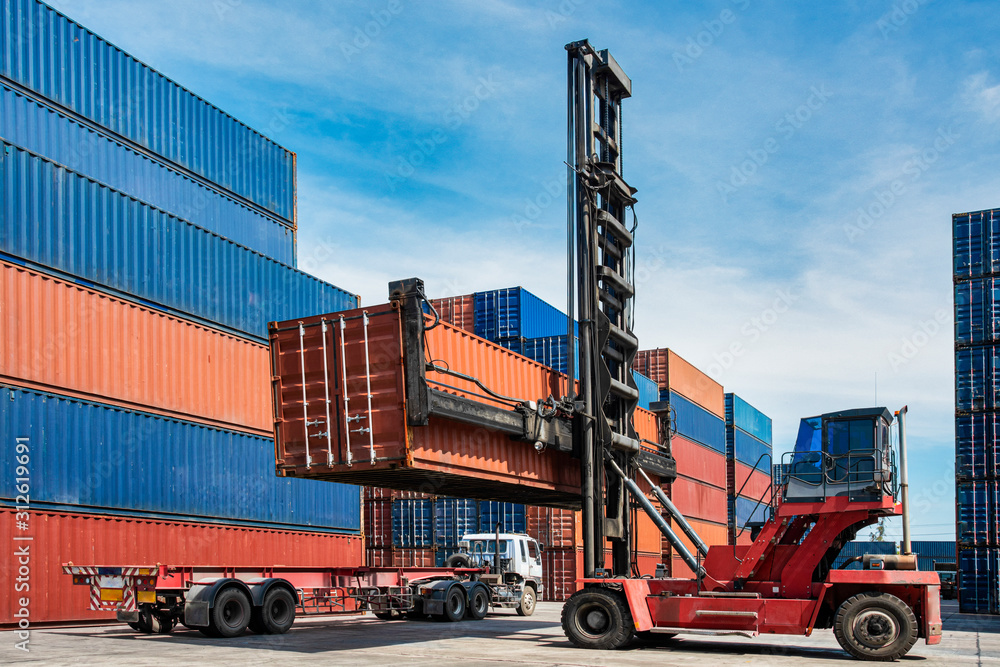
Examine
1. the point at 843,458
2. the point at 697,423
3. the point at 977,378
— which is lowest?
the point at 697,423

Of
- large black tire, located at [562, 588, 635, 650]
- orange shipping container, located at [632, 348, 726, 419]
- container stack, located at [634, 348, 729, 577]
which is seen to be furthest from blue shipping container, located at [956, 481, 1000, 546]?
large black tire, located at [562, 588, 635, 650]

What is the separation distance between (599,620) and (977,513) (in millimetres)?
20823

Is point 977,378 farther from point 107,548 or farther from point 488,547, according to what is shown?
point 107,548

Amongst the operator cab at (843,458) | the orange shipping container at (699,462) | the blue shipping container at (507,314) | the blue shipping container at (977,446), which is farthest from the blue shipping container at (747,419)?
the operator cab at (843,458)

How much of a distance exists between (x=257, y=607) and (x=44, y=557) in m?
4.84

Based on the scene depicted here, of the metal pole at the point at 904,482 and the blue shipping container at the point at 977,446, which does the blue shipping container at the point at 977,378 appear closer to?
the blue shipping container at the point at 977,446

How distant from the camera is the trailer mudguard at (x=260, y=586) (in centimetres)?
1622

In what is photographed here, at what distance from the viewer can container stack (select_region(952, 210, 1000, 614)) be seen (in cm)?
2978

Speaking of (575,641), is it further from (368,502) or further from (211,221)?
(368,502)

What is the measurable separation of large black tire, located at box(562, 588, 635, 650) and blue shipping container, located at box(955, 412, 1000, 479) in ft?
66.4

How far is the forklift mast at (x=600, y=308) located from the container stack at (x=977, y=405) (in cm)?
1839

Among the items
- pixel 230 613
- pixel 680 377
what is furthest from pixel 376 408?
pixel 680 377

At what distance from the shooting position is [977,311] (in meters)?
30.3
